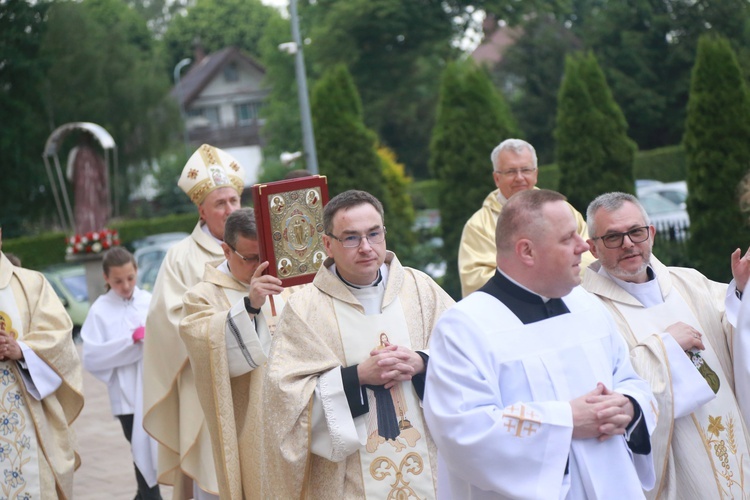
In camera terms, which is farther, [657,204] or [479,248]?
[657,204]

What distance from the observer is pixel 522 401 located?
3248 millimetres

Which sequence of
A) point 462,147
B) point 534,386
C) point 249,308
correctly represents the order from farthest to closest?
point 462,147 < point 249,308 < point 534,386

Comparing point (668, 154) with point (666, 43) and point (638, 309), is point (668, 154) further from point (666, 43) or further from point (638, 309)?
point (638, 309)

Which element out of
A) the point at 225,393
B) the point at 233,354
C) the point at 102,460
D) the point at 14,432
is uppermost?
the point at 233,354

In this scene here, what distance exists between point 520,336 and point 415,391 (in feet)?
3.16

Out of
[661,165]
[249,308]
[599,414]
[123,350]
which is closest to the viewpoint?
[599,414]

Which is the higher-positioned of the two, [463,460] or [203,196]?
[203,196]

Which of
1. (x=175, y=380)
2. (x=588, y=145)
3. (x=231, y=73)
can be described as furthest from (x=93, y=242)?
(x=231, y=73)

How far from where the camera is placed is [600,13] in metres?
39.8

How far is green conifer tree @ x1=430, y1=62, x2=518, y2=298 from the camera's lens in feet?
51.9

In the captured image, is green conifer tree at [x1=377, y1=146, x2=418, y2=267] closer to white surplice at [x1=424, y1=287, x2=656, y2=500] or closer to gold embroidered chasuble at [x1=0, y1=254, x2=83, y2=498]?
gold embroidered chasuble at [x1=0, y1=254, x2=83, y2=498]

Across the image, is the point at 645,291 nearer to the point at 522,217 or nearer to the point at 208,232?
the point at 522,217

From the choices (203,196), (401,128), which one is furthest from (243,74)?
(203,196)

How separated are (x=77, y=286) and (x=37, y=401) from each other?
13.1 m
